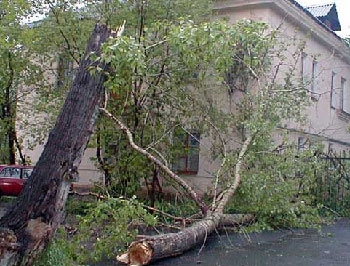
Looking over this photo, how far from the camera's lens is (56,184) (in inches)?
211

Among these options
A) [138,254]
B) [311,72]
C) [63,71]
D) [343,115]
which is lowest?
Result: [138,254]

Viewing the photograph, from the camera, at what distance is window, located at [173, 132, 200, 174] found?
12.6 metres

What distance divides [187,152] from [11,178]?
5321 millimetres

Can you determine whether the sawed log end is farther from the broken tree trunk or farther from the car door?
the car door

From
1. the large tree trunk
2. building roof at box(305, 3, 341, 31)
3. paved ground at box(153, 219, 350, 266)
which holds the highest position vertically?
building roof at box(305, 3, 341, 31)

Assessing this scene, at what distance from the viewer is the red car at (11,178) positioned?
48.0 ft

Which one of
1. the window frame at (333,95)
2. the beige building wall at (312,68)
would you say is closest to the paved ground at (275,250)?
the beige building wall at (312,68)

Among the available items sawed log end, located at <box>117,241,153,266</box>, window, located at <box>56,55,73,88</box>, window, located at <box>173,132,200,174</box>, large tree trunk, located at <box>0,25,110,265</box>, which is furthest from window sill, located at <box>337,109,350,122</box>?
large tree trunk, located at <box>0,25,110,265</box>

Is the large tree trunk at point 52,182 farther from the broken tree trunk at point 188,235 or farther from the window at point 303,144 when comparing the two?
the window at point 303,144

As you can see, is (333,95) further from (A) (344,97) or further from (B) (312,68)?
(B) (312,68)

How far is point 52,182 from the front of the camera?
5352 millimetres

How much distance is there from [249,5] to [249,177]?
272 inches

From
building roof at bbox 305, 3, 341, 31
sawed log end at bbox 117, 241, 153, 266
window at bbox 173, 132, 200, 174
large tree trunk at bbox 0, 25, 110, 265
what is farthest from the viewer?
building roof at bbox 305, 3, 341, 31

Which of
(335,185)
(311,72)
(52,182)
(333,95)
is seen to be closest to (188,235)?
(52,182)
